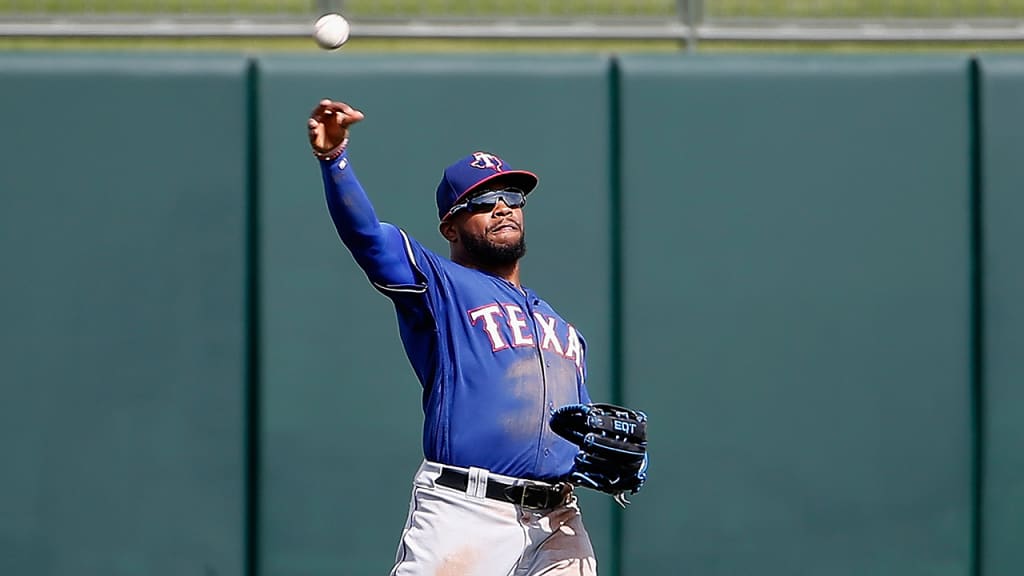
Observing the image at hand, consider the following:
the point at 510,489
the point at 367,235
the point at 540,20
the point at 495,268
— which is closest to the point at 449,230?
the point at 495,268

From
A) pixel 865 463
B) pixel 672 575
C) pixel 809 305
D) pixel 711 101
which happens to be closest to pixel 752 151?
pixel 711 101

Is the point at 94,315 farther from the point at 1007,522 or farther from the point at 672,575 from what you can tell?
the point at 1007,522

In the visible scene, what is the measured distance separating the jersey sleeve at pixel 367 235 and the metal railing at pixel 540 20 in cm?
197

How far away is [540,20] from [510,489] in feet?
7.99

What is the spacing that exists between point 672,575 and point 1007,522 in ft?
3.93

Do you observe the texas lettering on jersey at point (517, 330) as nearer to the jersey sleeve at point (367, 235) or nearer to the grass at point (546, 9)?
the jersey sleeve at point (367, 235)

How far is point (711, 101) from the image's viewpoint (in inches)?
190

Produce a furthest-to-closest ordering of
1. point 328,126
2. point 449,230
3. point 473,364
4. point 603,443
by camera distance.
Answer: point 449,230, point 473,364, point 603,443, point 328,126

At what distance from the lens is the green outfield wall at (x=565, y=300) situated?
4.65 m

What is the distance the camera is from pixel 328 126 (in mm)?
3137

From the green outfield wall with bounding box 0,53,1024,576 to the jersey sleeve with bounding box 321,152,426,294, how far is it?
137 centimetres

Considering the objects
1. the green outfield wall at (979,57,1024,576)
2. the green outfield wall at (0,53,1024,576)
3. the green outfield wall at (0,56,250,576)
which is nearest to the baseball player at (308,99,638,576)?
the green outfield wall at (0,53,1024,576)

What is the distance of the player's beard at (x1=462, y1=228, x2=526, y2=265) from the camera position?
3508mm

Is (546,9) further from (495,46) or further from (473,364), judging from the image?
(473,364)
